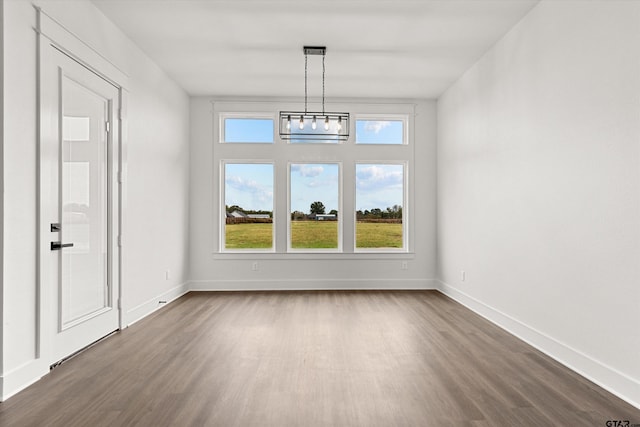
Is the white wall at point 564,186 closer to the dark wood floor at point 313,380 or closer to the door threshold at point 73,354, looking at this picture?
the dark wood floor at point 313,380

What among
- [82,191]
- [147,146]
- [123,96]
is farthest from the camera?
[147,146]

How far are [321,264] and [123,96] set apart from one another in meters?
3.59

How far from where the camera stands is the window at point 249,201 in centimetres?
629

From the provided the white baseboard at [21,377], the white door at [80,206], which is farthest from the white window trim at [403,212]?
the white baseboard at [21,377]

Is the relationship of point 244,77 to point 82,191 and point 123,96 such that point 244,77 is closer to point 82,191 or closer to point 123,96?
point 123,96

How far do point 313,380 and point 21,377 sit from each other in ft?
6.31

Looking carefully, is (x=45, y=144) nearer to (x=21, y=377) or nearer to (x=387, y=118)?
(x=21, y=377)

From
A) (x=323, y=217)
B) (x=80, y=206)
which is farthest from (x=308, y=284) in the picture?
(x=80, y=206)

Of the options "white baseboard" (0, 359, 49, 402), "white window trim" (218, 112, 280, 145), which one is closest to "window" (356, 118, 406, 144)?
"white window trim" (218, 112, 280, 145)

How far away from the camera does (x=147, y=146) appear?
457cm

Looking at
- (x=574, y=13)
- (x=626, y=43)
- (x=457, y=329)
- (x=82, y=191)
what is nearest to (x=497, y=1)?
(x=574, y=13)

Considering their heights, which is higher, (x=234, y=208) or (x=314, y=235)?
(x=234, y=208)

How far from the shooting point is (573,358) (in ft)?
9.75

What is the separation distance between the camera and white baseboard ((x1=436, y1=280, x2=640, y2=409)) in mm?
2471
